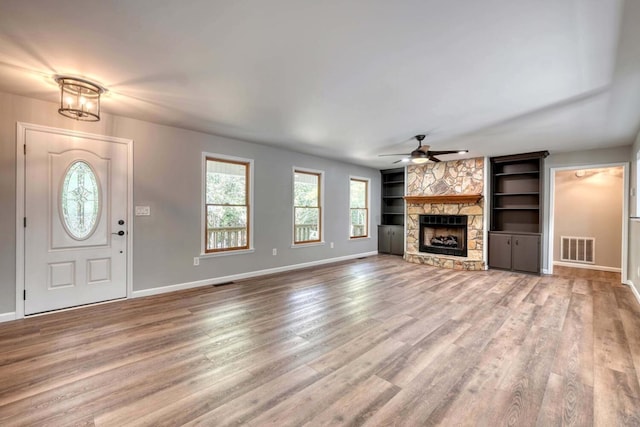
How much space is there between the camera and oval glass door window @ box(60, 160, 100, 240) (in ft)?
11.5

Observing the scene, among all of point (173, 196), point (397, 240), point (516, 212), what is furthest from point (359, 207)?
point (173, 196)

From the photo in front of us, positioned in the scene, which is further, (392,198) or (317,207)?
(392,198)

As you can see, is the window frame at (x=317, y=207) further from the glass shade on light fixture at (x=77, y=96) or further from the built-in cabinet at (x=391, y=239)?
the glass shade on light fixture at (x=77, y=96)

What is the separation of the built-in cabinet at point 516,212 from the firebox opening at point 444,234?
60 centimetres

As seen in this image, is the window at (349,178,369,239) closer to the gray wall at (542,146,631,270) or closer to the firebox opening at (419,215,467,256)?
the firebox opening at (419,215,467,256)

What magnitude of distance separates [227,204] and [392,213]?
498cm

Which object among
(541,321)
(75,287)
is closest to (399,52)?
(541,321)

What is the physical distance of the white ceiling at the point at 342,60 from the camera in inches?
71.3

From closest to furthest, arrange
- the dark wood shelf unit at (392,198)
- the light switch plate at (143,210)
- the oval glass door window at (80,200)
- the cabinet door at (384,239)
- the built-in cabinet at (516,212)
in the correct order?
the oval glass door window at (80,200), the light switch plate at (143,210), the built-in cabinet at (516,212), the cabinet door at (384,239), the dark wood shelf unit at (392,198)

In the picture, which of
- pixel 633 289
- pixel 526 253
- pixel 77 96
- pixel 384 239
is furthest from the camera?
pixel 384 239

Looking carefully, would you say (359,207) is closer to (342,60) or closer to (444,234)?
(444,234)

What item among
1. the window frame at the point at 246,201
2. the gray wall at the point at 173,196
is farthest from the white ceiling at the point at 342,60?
the window frame at the point at 246,201

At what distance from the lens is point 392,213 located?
26.9ft

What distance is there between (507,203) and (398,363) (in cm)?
572
